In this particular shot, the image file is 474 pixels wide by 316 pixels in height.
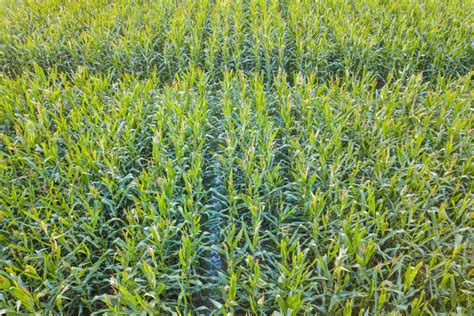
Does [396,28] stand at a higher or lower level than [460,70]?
higher

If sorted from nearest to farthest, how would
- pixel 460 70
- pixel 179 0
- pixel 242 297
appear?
pixel 242 297 → pixel 460 70 → pixel 179 0

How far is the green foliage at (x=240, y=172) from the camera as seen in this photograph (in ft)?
4.94

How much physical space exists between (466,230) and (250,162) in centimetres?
100

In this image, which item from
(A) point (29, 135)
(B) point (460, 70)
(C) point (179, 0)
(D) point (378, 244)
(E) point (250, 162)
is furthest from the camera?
(C) point (179, 0)

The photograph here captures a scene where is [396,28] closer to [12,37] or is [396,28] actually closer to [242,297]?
[242,297]

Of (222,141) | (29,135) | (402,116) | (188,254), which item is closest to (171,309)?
(188,254)

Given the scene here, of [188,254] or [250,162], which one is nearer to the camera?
[188,254]

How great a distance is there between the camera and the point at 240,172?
2.08 metres

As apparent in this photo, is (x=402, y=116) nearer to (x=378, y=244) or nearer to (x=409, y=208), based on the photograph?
(x=409, y=208)

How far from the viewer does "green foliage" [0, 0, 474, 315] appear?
1.51 m

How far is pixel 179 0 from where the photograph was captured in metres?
4.00

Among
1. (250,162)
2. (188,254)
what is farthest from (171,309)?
(250,162)

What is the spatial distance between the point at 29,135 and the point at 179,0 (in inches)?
96.7

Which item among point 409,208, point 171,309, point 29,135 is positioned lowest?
point 171,309
